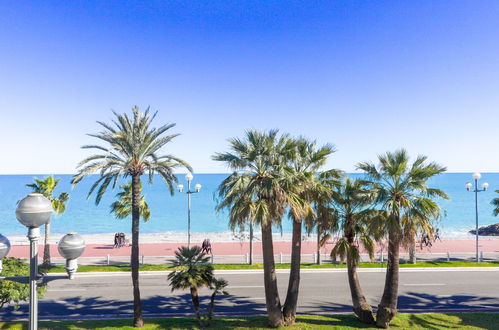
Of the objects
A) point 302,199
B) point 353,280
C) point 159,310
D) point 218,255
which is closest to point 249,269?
point 218,255

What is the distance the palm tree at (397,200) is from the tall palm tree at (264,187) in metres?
3.41

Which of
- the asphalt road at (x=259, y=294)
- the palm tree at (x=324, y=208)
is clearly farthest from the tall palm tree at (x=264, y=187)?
the asphalt road at (x=259, y=294)

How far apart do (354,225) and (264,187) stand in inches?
177

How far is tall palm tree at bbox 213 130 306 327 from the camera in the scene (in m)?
12.6

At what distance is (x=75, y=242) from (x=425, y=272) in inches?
1032

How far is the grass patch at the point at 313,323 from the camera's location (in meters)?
13.7

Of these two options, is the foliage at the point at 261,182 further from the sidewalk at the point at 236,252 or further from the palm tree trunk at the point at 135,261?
the sidewalk at the point at 236,252

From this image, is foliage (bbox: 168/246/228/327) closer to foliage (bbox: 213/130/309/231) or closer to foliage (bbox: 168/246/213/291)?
foliage (bbox: 168/246/213/291)

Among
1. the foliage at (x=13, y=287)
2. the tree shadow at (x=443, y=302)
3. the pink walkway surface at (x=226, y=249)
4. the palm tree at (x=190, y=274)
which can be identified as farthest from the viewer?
the pink walkway surface at (x=226, y=249)

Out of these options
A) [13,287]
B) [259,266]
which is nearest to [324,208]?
[13,287]

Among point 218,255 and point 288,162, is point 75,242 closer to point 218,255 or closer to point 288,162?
point 288,162

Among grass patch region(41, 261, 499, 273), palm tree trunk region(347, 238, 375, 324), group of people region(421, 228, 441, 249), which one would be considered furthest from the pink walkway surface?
palm tree trunk region(347, 238, 375, 324)

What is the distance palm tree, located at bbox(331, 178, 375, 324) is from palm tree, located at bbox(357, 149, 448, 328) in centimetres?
56

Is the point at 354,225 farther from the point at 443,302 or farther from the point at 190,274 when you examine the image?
the point at 443,302
